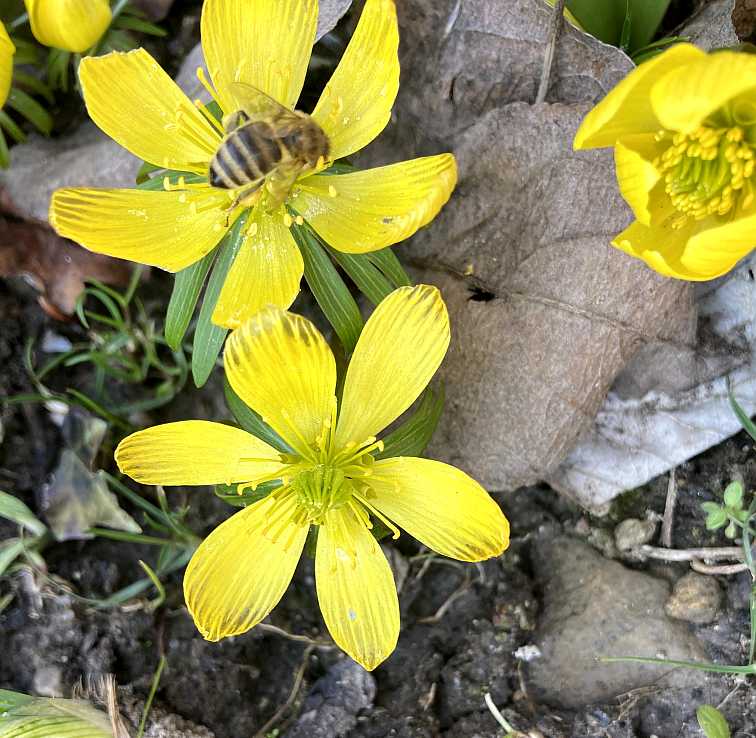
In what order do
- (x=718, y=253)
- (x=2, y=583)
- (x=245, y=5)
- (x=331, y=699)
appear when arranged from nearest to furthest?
(x=718, y=253), (x=245, y=5), (x=331, y=699), (x=2, y=583)

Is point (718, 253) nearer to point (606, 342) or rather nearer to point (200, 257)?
point (606, 342)

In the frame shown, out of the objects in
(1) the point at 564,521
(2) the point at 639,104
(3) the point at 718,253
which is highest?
(2) the point at 639,104

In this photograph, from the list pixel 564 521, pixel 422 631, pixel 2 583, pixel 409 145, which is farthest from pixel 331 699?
pixel 409 145

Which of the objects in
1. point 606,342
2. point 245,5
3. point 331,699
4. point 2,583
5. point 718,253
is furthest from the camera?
point 2,583

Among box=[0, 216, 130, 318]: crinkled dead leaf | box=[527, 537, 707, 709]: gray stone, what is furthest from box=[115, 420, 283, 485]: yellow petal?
box=[527, 537, 707, 709]: gray stone

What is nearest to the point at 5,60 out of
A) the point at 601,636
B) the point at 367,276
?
the point at 367,276

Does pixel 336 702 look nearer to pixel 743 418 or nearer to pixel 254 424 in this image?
pixel 254 424
